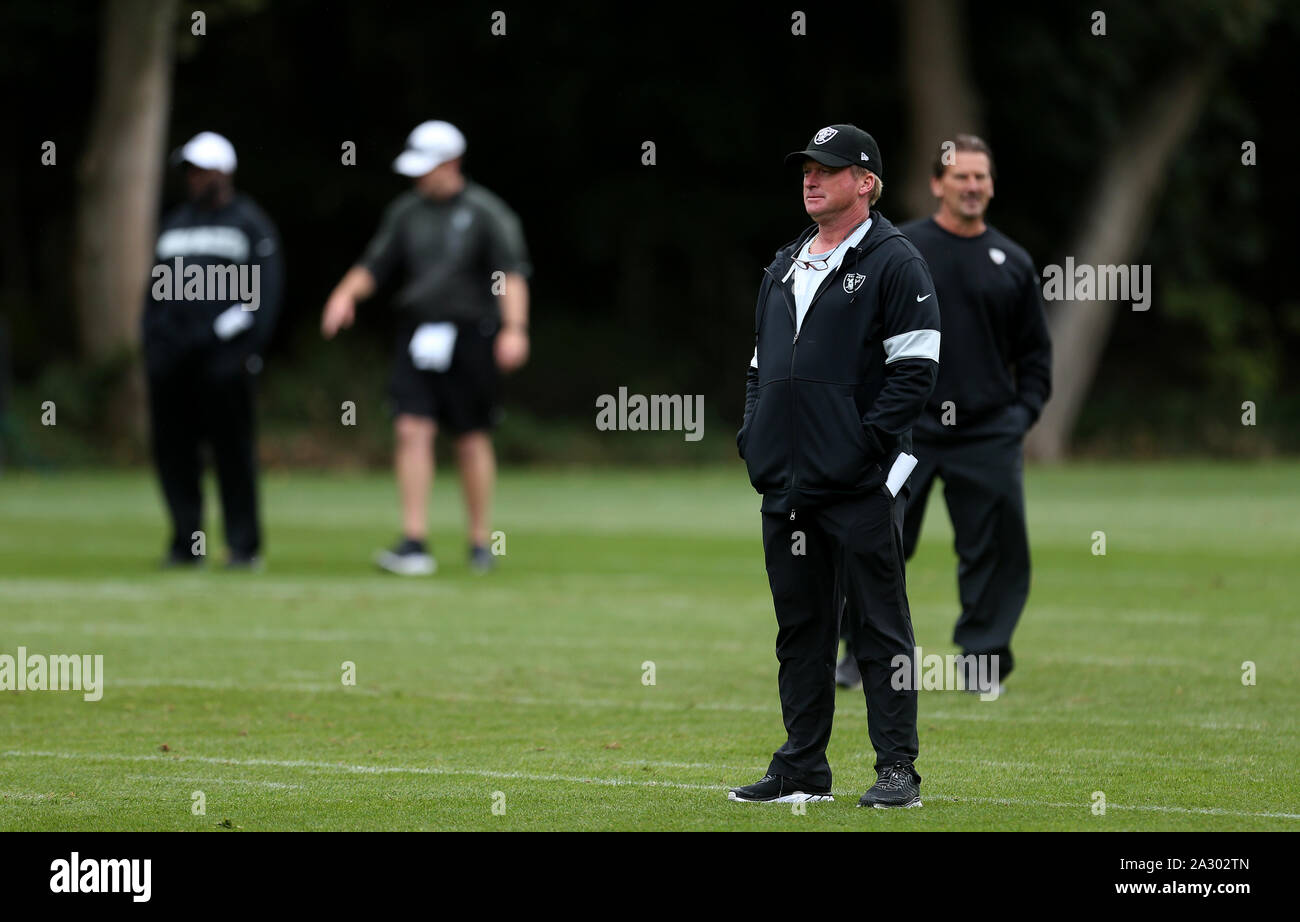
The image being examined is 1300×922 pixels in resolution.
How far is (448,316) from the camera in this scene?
1436 centimetres

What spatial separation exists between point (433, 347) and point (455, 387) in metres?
0.31

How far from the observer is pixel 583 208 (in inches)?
1321

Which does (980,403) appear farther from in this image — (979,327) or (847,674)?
(847,674)

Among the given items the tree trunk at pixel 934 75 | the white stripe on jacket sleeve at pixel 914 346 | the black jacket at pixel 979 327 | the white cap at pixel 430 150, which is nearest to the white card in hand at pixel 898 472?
the white stripe on jacket sleeve at pixel 914 346

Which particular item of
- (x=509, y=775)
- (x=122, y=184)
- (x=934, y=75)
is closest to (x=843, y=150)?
(x=509, y=775)

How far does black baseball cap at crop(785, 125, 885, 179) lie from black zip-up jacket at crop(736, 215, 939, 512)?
0.23 metres

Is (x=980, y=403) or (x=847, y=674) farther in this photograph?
(x=847, y=674)

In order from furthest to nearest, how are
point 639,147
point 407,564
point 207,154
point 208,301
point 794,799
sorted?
point 639,147
point 407,564
point 208,301
point 207,154
point 794,799

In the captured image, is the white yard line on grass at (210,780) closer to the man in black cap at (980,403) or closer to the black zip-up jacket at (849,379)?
the black zip-up jacket at (849,379)

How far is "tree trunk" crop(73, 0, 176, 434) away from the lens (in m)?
26.6

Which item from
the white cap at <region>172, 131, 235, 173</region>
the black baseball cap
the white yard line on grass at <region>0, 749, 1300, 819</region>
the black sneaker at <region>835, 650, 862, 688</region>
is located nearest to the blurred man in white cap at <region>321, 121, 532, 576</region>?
the white cap at <region>172, 131, 235, 173</region>

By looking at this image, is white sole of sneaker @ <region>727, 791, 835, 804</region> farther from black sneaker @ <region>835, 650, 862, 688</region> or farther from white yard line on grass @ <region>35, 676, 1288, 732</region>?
black sneaker @ <region>835, 650, 862, 688</region>

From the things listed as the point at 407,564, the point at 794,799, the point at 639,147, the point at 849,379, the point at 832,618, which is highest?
the point at 639,147
